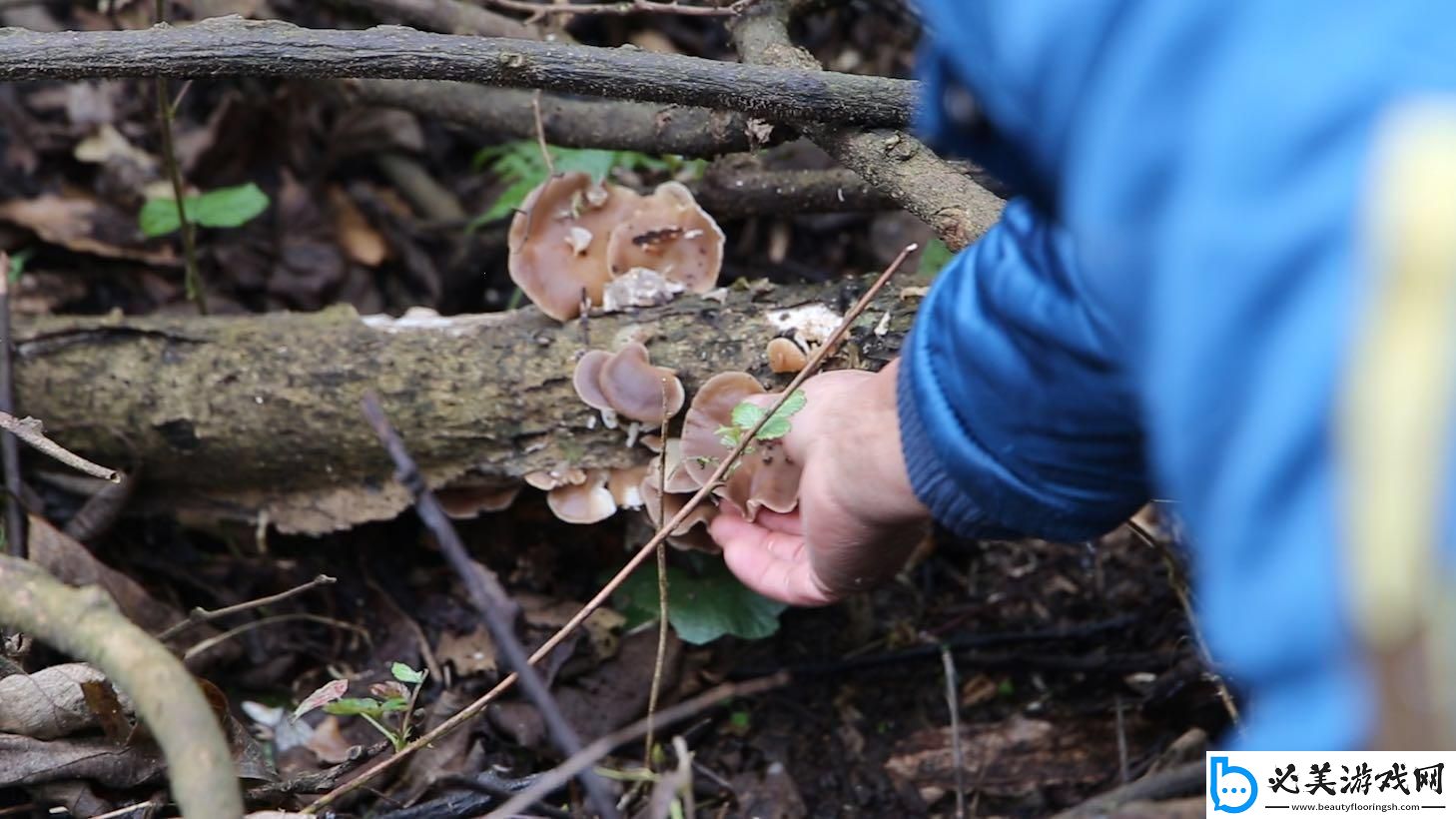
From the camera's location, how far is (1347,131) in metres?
1.07

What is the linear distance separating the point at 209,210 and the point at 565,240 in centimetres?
146

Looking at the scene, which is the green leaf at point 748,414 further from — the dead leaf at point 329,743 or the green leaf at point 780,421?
the dead leaf at point 329,743

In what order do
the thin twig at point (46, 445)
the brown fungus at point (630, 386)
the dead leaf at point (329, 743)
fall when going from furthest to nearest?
the dead leaf at point (329, 743) < the brown fungus at point (630, 386) < the thin twig at point (46, 445)

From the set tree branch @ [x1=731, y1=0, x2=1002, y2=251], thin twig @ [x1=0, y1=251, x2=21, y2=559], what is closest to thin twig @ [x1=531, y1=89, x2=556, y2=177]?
tree branch @ [x1=731, y1=0, x2=1002, y2=251]

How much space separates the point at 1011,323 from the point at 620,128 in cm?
233

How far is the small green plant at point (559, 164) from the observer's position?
4156 mm

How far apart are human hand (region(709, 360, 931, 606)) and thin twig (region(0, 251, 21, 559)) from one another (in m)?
1.88

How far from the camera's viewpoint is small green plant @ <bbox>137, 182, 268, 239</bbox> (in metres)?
4.13

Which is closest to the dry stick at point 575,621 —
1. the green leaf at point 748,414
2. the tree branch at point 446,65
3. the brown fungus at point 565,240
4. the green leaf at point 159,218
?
the green leaf at point 748,414

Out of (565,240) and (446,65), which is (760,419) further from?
(565,240)

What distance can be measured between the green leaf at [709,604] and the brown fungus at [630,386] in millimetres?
517

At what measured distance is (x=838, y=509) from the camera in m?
2.63

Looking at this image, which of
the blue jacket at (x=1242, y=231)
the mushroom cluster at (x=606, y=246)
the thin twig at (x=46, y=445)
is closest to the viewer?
the blue jacket at (x=1242, y=231)

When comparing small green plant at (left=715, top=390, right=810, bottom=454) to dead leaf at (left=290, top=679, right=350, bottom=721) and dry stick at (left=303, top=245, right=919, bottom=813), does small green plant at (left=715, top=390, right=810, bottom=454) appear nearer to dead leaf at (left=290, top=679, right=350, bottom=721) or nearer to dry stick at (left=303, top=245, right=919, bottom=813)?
dry stick at (left=303, top=245, right=919, bottom=813)
